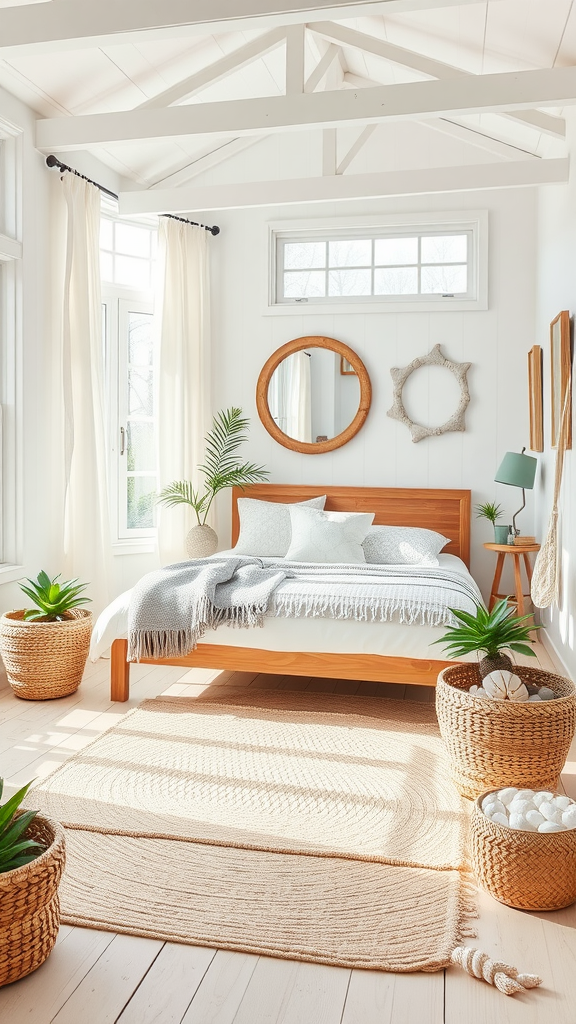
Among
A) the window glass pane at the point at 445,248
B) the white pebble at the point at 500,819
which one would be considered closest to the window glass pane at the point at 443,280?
the window glass pane at the point at 445,248

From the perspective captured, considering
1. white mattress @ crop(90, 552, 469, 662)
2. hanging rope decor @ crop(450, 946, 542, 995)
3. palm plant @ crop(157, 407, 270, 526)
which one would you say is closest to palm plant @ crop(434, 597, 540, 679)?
white mattress @ crop(90, 552, 469, 662)

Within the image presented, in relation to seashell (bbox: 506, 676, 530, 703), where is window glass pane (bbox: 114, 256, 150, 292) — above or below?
above

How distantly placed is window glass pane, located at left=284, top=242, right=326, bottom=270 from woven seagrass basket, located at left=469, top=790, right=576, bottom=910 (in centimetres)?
434

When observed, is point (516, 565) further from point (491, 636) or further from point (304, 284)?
point (304, 284)

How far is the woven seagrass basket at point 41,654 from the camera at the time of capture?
365 cm

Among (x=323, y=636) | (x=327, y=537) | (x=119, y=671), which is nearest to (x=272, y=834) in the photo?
(x=323, y=636)

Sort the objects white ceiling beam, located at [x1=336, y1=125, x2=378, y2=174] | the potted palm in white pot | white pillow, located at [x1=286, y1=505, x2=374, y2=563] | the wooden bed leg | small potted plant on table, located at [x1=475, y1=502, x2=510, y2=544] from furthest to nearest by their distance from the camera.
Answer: the potted palm in white pot
small potted plant on table, located at [x1=475, y1=502, x2=510, y2=544]
white pillow, located at [x1=286, y1=505, x2=374, y2=563]
white ceiling beam, located at [x1=336, y1=125, x2=378, y2=174]
the wooden bed leg

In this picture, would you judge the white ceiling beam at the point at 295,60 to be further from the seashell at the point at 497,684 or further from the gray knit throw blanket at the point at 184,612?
the seashell at the point at 497,684

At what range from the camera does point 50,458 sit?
451 cm

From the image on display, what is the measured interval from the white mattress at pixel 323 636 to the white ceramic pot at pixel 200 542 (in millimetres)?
1581

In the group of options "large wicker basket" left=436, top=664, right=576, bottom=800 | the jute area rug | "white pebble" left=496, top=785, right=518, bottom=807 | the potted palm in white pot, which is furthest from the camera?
the potted palm in white pot

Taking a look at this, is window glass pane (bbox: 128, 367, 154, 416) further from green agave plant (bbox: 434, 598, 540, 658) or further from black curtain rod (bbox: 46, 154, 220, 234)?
green agave plant (bbox: 434, 598, 540, 658)

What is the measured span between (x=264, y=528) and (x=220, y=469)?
732 millimetres

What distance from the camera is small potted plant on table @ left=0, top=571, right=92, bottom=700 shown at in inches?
144
